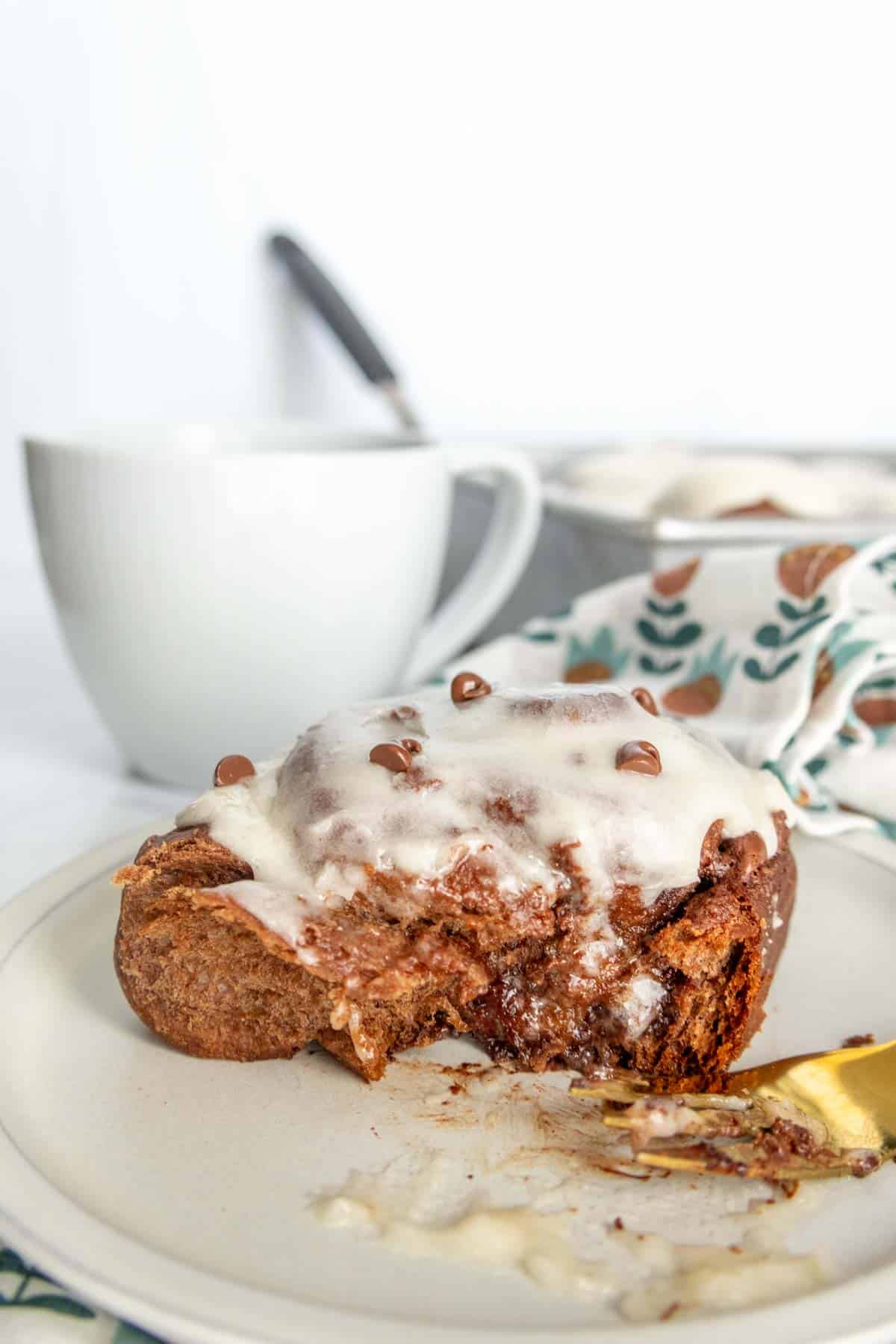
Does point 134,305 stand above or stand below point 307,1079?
above

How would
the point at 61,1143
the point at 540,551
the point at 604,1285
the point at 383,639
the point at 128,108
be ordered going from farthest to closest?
the point at 128,108
the point at 540,551
the point at 383,639
the point at 61,1143
the point at 604,1285

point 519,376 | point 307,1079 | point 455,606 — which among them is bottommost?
point 307,1079

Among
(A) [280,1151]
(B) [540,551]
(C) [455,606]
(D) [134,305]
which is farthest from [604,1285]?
(D) [134,305]

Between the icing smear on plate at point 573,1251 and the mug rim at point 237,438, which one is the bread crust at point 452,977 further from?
the mug rim at point 237,438

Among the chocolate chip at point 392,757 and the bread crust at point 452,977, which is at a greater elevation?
the chocolate chip at point 392,757

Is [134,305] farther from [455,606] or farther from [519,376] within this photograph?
[455,606]

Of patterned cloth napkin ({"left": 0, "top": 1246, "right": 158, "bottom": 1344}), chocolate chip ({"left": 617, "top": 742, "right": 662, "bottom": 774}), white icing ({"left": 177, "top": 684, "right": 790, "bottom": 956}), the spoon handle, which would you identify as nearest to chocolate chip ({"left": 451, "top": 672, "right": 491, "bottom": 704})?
white icing ({"left": 177, "top": 684, "right": 790, "bottom": 956})

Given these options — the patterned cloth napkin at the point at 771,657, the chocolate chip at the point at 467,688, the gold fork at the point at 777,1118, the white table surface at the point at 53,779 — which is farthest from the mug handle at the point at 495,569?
the gold fork at the point at 777,1118
